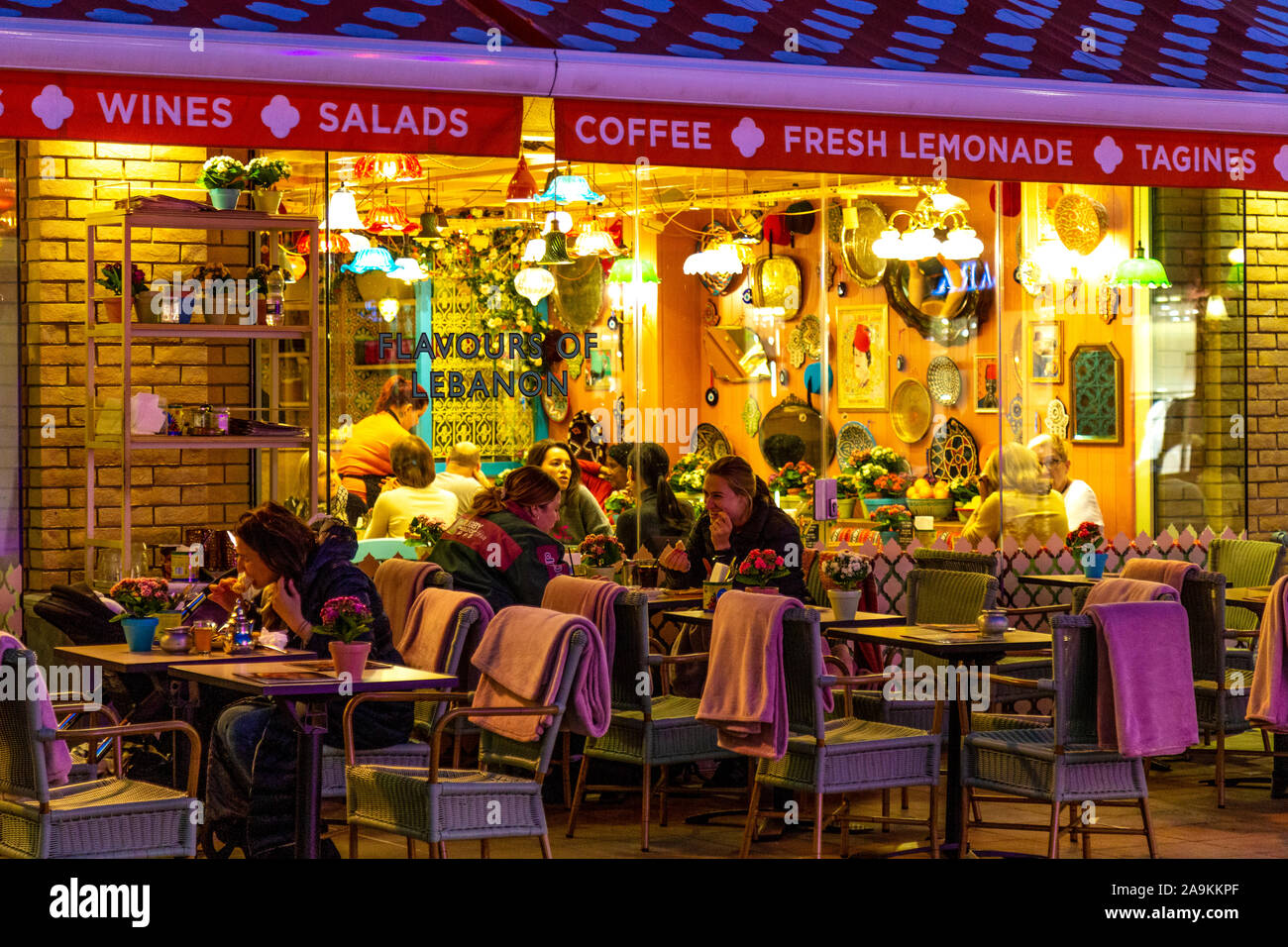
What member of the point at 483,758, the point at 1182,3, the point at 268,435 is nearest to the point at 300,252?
the point at 268,435

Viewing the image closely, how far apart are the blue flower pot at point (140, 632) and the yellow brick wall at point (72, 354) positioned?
6.87 ft

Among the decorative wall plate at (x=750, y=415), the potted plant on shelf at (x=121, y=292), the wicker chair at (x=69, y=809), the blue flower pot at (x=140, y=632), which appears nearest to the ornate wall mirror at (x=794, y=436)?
the decorative wall plate at (x=750, y=415)

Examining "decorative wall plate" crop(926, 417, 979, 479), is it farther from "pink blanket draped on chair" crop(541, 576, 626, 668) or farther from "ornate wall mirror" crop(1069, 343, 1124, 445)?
"pink blanket draped on chair" crop(541, 576, 626, 668)

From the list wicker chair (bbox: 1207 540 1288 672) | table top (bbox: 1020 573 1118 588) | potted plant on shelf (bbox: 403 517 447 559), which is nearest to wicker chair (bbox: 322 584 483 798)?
potted plant on shelf (bbox: 403 517 447 559)

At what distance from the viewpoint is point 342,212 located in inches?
378

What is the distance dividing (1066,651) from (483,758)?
1.96 meters

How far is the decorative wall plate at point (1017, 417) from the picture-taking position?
10.9 m

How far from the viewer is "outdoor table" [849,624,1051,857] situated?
698cm

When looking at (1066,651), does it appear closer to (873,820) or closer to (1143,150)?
(873,820)

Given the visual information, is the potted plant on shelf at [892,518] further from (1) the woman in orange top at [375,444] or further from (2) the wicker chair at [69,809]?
(2) the wicker chair at [69,809]

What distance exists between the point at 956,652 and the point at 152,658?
2734mm

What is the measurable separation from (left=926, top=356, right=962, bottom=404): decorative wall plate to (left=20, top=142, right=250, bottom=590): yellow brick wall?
4.38 metres

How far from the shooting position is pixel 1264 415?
38.1 feet

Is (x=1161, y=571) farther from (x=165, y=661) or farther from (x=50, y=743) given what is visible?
(x=50, y=743)
